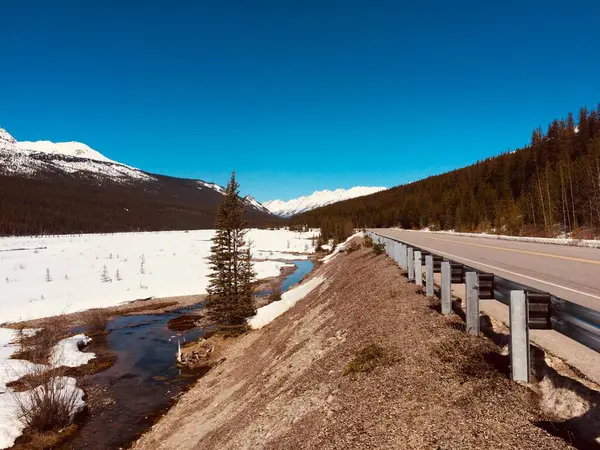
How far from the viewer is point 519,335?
451cm

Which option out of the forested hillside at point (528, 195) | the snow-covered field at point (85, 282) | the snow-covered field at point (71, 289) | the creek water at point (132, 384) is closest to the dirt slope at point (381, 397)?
the creek water at point (132, 384)

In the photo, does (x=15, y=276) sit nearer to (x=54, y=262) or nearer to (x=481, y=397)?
(x=54, y=262)

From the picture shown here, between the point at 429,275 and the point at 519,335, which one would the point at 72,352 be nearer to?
the point at 429,275

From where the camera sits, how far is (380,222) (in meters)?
128

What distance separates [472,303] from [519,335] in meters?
1.61

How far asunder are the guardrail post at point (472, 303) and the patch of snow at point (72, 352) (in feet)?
61.4

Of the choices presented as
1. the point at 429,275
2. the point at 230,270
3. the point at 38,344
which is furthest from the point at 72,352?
the point at 429,275

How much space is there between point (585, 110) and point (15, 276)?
110786 mm

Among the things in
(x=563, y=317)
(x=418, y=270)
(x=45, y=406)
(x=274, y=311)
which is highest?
(x=563, y=317)

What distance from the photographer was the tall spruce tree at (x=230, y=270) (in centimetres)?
2486

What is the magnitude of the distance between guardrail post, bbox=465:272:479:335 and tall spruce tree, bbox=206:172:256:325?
2019 centimetres

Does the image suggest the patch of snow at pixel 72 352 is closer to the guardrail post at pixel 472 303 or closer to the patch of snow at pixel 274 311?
the patch of snow at pixel 274 311

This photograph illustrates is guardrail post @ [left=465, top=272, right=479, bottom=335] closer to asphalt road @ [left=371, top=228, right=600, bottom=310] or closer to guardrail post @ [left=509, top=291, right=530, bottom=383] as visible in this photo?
guardrail post @ [left=509, top=291, right=530, bottom=383]

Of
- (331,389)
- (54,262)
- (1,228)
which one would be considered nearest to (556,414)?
(331,389)
